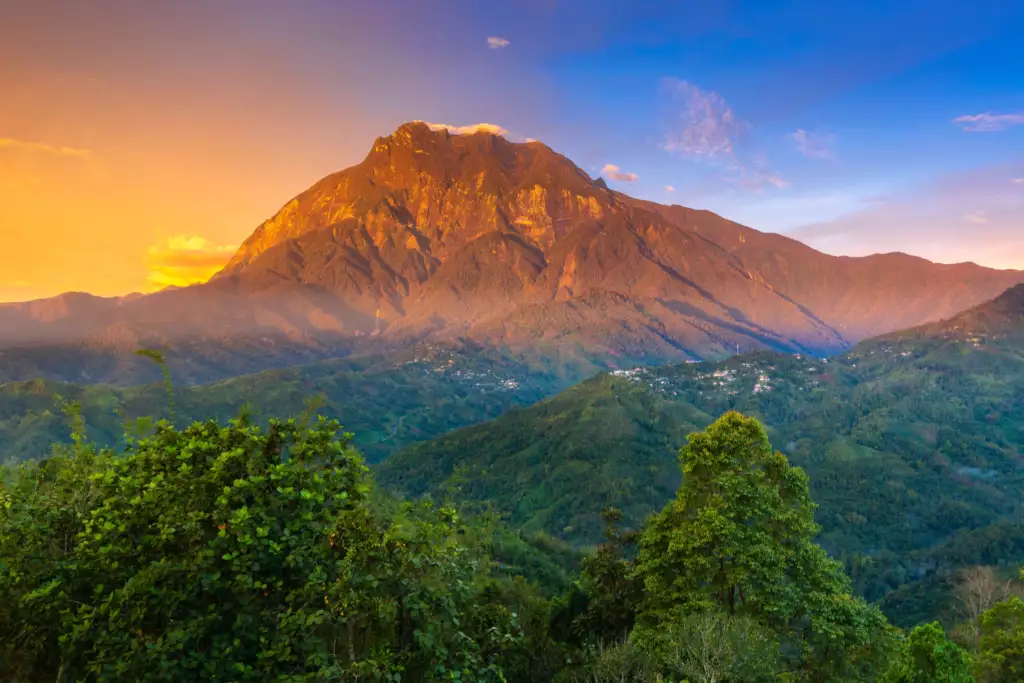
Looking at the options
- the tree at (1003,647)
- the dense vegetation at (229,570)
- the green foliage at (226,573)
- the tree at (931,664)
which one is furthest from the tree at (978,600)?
the green foliage at (226,573)

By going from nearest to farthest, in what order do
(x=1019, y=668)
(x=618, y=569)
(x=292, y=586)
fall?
(x=292, y=586) → (x=1019, y=668) → (x=618, y=569)

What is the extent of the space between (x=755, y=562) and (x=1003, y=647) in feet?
62.4

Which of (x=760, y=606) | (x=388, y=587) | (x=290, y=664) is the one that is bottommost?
(x=760, y=606)

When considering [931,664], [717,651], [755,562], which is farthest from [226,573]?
[931,664]

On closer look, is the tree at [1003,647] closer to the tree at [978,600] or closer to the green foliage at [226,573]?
the tree at [978,600]

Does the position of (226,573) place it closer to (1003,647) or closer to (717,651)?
(717,651)

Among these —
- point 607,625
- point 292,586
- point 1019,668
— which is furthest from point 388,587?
point 1019,668

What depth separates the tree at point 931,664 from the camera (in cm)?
2316

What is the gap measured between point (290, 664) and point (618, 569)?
2798 centimetres

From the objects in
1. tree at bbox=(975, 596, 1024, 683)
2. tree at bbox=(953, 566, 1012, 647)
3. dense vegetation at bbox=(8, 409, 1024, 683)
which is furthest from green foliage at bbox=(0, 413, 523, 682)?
tree at bbox=(953, 566, 1012, 647)

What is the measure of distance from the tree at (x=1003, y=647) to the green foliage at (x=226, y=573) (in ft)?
114

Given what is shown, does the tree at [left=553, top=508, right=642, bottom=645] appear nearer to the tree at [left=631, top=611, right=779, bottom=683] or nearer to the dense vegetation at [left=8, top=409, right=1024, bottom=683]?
the tree at [left=631, top=611, right=779, bottom=683]

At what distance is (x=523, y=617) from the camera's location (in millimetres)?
33375

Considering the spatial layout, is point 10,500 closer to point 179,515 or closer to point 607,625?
point 179,515
